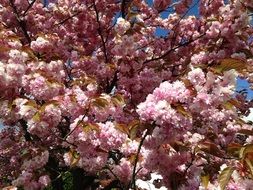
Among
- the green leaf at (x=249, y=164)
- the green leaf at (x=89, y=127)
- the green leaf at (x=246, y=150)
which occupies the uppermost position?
the green leaf at (x=89, y=127)

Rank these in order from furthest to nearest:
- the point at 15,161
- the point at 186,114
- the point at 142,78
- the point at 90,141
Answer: the point at 15,161 < the point at 142,78 < the point at 90,141 < the point at 186,114

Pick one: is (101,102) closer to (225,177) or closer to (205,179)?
(205,179)

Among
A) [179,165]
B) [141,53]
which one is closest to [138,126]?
[179,165]

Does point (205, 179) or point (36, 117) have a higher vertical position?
point (36, 117)

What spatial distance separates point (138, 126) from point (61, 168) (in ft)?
11.1

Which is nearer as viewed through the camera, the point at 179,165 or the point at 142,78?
the point at 179,165

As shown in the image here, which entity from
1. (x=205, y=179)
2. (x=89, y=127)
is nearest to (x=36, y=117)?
(x=89, y=127)

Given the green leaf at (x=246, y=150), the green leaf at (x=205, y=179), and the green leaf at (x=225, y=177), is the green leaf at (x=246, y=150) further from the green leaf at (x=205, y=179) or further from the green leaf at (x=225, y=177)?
the green leaf at (x=205, y=179)

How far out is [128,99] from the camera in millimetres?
6594

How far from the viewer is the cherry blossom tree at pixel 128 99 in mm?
3250

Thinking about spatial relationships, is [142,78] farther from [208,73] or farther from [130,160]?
[208,73]

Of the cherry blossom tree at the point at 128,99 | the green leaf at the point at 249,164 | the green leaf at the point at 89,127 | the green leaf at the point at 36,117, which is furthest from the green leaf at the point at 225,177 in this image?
the green leaf at the point at 36,117

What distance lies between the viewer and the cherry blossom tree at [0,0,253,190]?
3.25 meters

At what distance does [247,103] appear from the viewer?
26.8 feet
